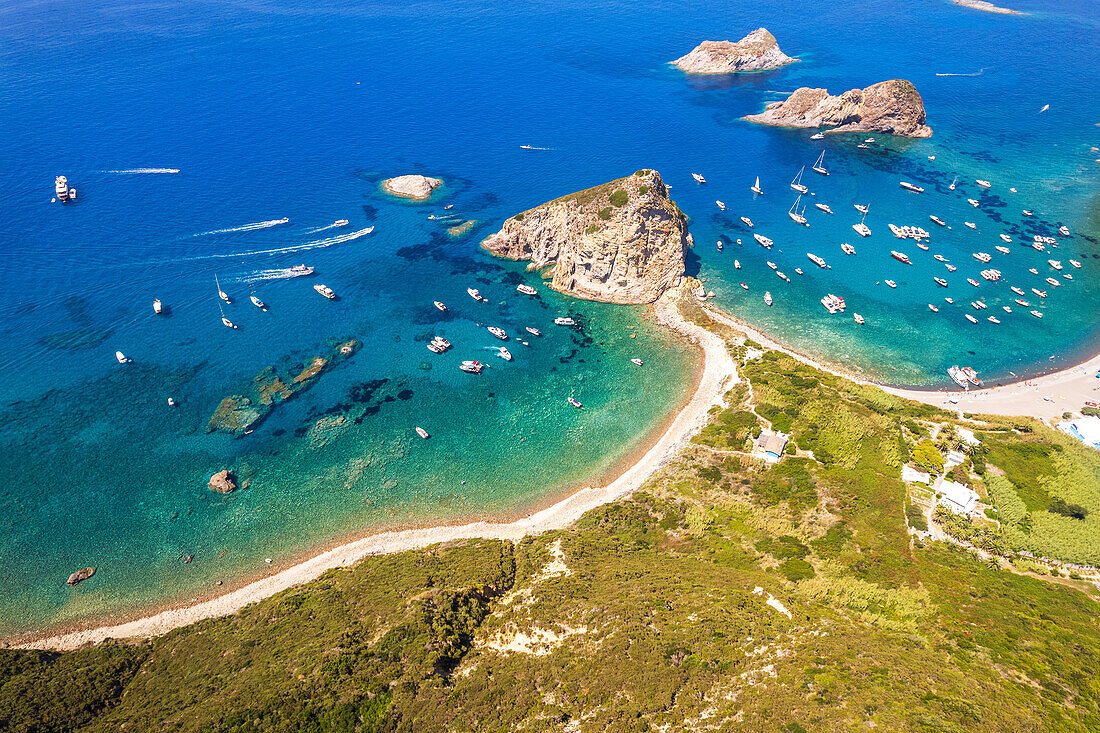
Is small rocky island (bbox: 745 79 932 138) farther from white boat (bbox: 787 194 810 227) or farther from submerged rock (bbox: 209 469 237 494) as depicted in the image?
submerged rock (bbox: 209 469 237 494)

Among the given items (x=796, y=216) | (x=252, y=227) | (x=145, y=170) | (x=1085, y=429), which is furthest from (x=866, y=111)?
(x=145, y=170)

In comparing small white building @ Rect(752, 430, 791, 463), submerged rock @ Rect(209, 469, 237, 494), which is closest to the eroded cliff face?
small white building @ Rect(752, 430, 791, 463)

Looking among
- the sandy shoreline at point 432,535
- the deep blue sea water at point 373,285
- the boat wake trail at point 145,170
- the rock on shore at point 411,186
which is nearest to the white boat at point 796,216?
the deep blue sea water at point 373,285

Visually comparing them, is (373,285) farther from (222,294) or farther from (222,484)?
(222,484)

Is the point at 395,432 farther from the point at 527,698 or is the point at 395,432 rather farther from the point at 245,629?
the point at 527,698

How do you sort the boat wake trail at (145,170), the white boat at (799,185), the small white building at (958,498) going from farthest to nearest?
the white boat at (799,185) → the boat wake trail at (145,170) → the small white building at (958,498)

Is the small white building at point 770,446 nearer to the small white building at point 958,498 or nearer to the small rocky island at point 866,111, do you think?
the small white building at point 958,498

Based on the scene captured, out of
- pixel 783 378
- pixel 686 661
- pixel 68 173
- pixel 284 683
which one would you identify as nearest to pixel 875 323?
pixel 783 378
